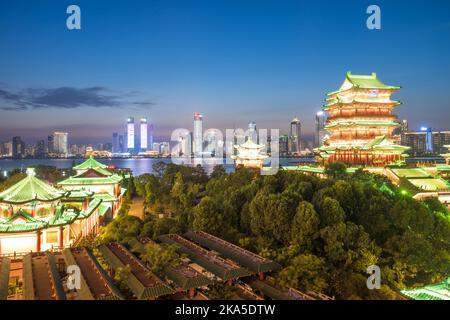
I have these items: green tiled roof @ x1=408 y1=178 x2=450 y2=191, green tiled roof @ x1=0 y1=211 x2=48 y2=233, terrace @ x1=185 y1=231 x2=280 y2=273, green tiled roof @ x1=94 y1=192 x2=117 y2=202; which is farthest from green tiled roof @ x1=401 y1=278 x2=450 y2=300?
green tiled roof @ x1=94 y1=192 x2=117 y2=202

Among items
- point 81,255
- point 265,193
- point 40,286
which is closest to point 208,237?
point 265,193

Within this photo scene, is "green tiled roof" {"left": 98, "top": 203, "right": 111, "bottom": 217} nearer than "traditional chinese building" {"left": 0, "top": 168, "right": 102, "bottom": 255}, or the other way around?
"traditional chinese building" {"left": 0, "top": 168, "right": 102, "bottom": 255}

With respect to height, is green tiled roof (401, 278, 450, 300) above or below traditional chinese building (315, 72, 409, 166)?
below

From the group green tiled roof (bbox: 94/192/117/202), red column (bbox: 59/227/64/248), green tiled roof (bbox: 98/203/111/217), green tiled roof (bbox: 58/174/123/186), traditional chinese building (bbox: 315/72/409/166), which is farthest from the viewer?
traditional chinese building (bbox: 315/72/409/166)

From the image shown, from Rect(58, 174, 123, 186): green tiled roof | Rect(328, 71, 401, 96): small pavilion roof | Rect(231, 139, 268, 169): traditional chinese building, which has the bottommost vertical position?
Rect(58, 174, 123, 186): green tiled roof

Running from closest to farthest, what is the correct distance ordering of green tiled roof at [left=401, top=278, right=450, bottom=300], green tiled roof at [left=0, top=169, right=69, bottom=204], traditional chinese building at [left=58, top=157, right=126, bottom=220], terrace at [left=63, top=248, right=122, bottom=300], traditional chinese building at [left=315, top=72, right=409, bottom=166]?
terrace at [left=63, top=248, right=122, bottom=300], green tiled roof at [left=401, top=278, right=450, bottom=300], green tiled roof at [left=0, top=169, right=69, bottom=204], traditional chinese building at [left=58, top=157, right=126, bottom=220], traditional chinese building at [left=315, top=72, right=409, bottom=166]

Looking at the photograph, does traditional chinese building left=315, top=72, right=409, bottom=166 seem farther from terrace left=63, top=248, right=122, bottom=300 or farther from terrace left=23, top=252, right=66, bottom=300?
terrace left=23, top=252, right=66, bottom=300
